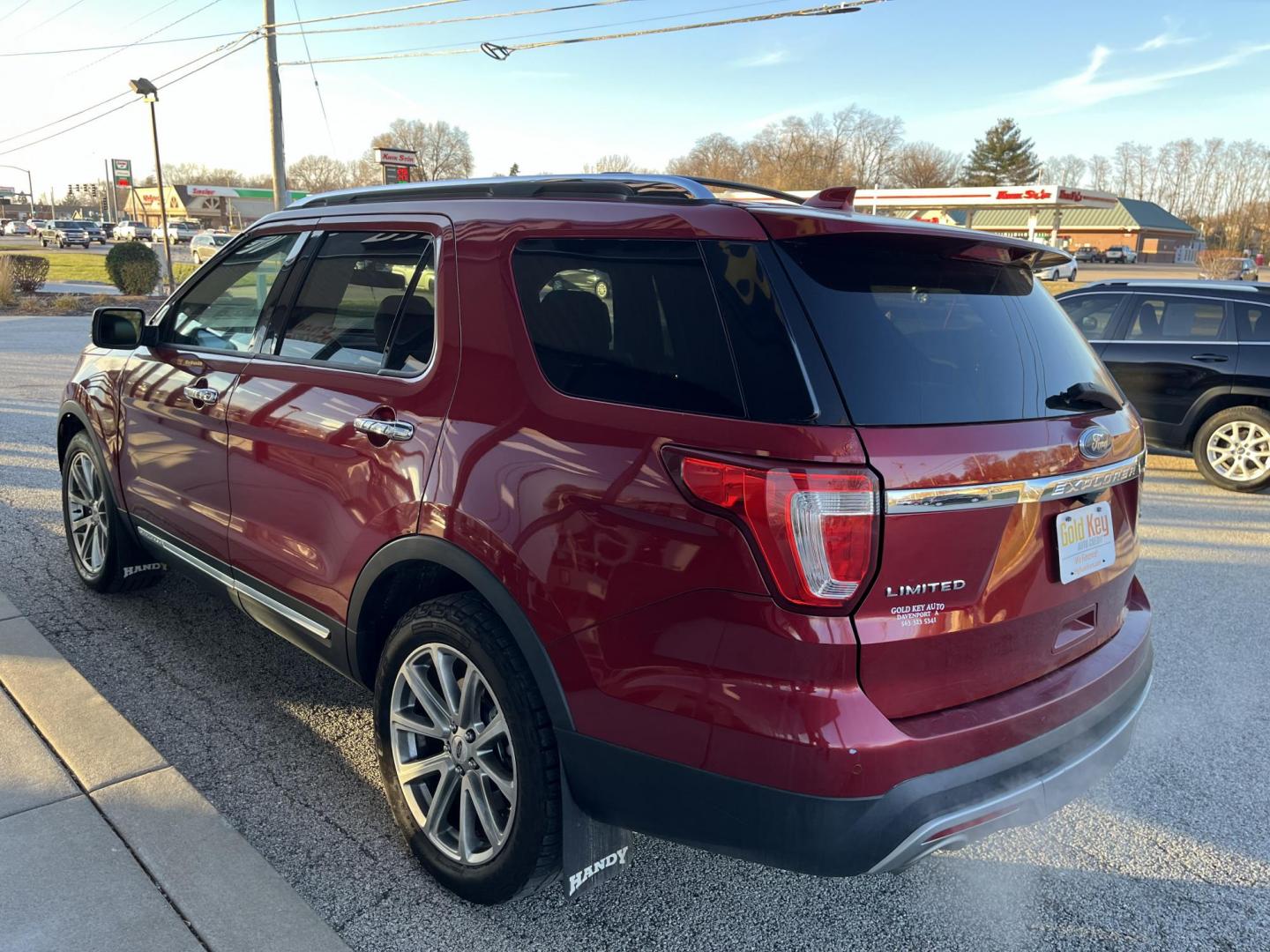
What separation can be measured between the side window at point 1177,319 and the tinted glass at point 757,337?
7905 mm

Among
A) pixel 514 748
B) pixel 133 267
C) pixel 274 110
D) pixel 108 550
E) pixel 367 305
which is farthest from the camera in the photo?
pixel 133 267

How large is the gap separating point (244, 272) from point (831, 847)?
326cm

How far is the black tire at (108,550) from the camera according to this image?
174 inches

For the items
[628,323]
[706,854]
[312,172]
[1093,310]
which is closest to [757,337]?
[628,323]

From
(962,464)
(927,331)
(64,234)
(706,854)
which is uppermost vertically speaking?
(64,234)

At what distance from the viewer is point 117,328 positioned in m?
4.04

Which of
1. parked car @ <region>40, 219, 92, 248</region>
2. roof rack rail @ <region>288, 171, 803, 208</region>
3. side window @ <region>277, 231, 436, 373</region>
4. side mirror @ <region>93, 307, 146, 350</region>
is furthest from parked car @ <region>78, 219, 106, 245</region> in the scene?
roof rack rail @ <region>288, 171, 803, 208</region>

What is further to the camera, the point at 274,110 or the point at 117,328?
the point at 274,110

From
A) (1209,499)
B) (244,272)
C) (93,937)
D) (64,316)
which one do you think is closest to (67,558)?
(244,272)

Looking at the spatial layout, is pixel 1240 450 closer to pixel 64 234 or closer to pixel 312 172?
pixel 64 234

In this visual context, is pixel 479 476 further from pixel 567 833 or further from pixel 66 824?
pixel 66 824

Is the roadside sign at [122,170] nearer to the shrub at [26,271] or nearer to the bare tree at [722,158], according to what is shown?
the shrub at [26,271]

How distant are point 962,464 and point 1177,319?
783cm

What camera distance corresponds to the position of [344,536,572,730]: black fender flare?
2242mm
